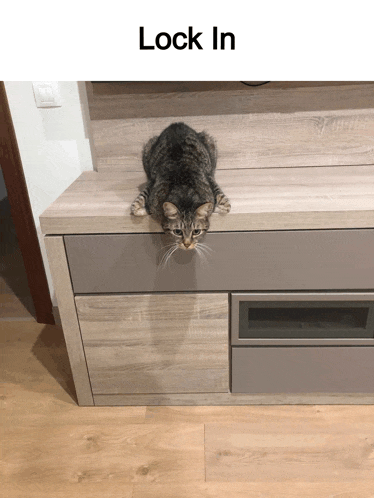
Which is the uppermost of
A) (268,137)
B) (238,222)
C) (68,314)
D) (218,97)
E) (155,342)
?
(218,97)

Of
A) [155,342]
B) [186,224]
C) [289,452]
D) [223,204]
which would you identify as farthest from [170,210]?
[289,452]

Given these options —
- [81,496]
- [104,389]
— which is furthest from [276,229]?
[81,496]

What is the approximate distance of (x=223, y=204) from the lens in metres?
1.03

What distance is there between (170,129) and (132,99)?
20 cm

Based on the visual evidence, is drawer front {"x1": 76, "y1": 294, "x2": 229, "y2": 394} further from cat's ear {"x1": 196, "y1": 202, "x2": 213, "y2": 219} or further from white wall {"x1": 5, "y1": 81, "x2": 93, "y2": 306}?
white wall {"x1": 5, "y1": 81, "x2": 93, "y2": 306}

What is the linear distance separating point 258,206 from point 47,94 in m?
0.92

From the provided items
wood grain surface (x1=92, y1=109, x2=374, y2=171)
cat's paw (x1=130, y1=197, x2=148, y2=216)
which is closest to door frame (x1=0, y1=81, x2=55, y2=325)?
wood grain surface (x1=92, y1=109, x2=374, y2=171)

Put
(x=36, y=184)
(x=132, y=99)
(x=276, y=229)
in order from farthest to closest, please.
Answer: (x=36, y=184), (x=132, y=99), (x=276, y=229)

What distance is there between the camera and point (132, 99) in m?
1.33

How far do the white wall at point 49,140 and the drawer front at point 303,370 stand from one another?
0.97 m

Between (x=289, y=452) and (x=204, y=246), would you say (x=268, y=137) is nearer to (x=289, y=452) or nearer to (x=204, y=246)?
(x=204, y=246)

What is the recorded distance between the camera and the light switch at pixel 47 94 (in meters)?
1.35

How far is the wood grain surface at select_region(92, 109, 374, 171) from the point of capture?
135 cm
